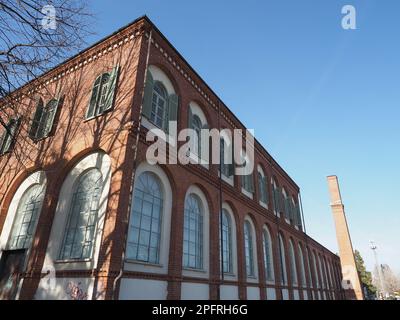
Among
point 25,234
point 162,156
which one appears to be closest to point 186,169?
point 162,156

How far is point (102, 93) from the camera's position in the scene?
9.64 meters

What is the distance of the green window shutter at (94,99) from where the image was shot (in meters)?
9.49

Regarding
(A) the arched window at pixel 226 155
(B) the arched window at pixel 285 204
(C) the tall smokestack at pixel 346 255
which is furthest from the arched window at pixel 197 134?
(C) the tall smokestack at pixel 346 255

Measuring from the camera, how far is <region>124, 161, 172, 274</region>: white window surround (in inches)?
297

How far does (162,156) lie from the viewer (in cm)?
907

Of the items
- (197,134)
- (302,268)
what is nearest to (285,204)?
(302,268)

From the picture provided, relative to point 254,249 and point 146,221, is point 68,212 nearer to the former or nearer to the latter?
point 146,221

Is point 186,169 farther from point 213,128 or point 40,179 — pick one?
point 40,179

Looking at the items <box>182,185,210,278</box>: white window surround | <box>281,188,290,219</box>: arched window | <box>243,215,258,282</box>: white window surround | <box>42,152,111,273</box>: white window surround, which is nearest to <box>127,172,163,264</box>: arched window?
<box>42,152,111,273</box>: white window surround

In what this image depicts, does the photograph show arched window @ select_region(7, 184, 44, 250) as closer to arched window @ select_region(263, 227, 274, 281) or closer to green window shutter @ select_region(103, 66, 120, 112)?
green window shutter @ select_region(103, 66, 120, 112)

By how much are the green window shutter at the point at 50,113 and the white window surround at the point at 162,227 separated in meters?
4.55

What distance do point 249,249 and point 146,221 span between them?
25.4ft

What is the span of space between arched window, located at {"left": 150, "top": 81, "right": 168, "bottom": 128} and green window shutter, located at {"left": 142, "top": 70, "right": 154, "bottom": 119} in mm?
384
